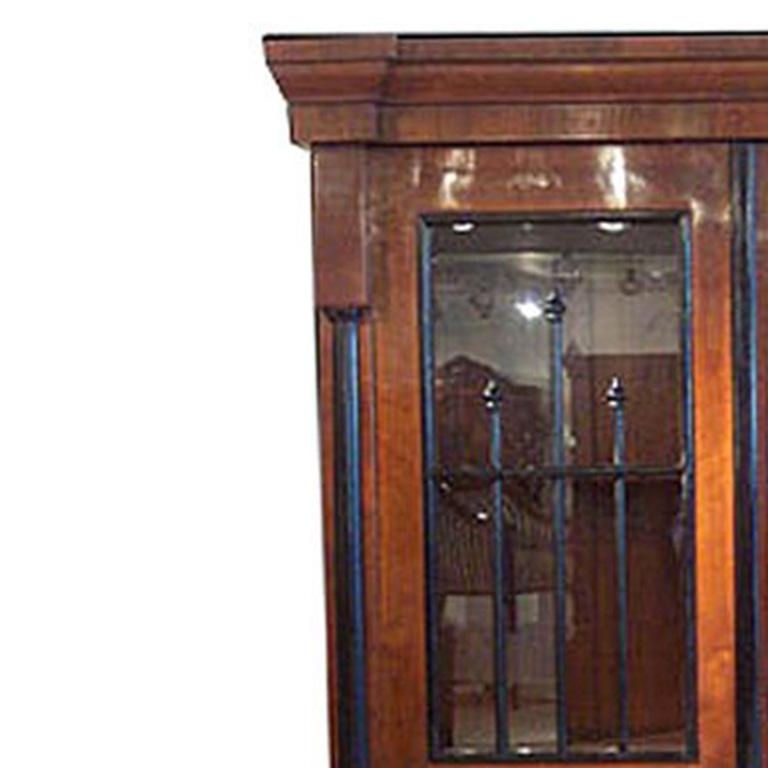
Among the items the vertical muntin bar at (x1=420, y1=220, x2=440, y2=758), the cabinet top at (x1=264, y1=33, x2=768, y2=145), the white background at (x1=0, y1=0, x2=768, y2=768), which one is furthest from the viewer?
the white background at (x1=0, y1=0, x2=768, y2=768)

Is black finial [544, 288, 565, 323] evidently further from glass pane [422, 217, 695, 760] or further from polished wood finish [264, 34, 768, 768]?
polished wood finish [264, 34, 768, 768]

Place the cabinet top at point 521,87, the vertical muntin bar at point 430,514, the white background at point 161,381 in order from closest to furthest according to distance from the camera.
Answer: the cabinet top at point 521,87
the vertical muntin bar at point 430,514
the white background at point 161,381

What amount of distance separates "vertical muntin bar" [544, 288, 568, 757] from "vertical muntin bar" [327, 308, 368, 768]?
24cm

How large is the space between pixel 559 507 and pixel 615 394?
152 millimetres

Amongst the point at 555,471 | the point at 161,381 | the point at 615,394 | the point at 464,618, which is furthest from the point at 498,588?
the point at 161,381

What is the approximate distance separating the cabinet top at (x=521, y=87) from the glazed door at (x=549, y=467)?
0.04 meters

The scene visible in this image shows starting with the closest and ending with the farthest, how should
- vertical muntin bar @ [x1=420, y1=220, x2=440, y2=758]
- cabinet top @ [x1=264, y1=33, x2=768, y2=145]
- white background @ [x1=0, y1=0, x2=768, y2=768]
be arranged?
cabinet top @ [x1=264, y1=33, x2=768, y2=145], vertical muntin bar @ [x1=420, y1=220, x2=440, y2=758], white background @ [x1=0, y1=0, x2=768, y2=768]

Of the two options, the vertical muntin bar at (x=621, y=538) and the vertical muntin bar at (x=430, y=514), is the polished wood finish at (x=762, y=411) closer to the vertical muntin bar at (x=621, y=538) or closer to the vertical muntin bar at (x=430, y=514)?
the vertical muntin bar at (x=621, y=538)

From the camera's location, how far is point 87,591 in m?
1.83

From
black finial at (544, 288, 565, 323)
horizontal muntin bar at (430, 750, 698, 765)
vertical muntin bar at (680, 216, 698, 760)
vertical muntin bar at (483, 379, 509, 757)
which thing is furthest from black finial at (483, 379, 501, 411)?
horizontal muntin bar at (430, 750, 698, 765)

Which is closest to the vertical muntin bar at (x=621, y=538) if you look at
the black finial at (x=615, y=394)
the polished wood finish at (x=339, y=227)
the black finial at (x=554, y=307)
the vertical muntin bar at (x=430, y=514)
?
the black finial at (x=615, y=394)

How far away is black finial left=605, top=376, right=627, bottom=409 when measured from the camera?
1.70m

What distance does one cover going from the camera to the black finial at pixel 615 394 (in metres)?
1.70

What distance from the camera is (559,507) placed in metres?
1.71
